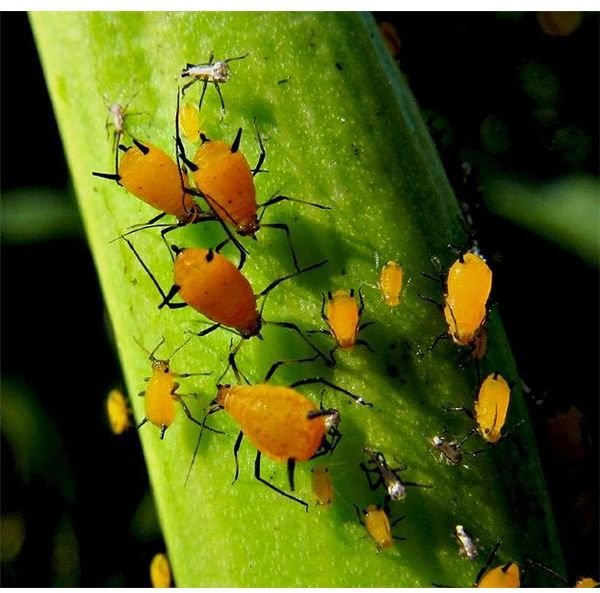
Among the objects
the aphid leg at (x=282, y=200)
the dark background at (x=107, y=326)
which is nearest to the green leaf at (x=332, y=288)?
the aphid leg at (x=282, y=200)

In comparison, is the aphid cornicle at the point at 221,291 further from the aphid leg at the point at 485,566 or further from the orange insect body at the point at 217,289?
the aphid leg at the point at 485,566

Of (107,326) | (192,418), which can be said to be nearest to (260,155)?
(192,418)

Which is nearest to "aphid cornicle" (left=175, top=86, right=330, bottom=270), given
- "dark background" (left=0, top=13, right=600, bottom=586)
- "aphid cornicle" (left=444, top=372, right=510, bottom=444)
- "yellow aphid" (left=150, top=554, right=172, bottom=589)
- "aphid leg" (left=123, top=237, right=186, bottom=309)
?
"aphid leg" (left=123, top=237, right=186, bottom=309)

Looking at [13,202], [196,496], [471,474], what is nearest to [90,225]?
[196,496]

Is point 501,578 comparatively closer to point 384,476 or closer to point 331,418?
point 384,476
